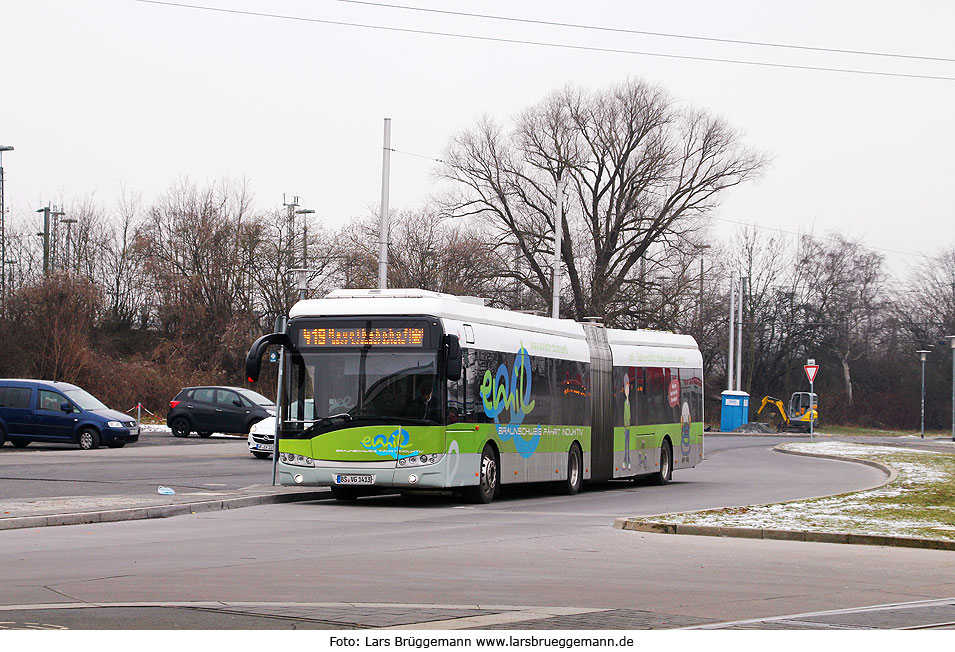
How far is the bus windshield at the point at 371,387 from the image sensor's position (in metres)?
19.4

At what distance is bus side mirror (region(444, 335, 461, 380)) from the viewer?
62.4 ft

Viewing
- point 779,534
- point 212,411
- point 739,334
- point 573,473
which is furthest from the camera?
point 739,334

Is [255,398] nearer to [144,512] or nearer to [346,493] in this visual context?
[346,493]

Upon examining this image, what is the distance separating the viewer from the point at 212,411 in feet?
139

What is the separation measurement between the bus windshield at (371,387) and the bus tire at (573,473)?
533 cm

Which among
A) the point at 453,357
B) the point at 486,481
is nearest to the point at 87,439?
the point at 486,481

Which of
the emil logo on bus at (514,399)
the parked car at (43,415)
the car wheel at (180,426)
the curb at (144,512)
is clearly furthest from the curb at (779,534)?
the car wheel at (180,426)

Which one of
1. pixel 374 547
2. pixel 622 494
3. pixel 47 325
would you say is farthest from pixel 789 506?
pixel 47 325

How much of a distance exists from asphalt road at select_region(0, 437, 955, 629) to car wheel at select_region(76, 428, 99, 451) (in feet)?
53.3

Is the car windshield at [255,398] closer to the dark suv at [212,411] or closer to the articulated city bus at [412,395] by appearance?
the dark suv at [212,411]

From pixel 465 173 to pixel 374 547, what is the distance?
168ft

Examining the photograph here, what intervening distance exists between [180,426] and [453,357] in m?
25.7

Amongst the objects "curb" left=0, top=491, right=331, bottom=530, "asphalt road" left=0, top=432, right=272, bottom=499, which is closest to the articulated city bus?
"curb" left=0, top=491, right=331, bottom=530

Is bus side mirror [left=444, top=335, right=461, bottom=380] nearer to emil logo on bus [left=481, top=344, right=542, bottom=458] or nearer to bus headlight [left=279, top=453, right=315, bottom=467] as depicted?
emil logo on bus [left=481, top=344, right=542, bottom=458]
